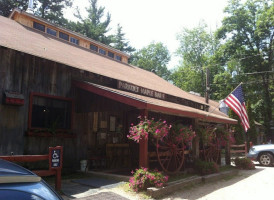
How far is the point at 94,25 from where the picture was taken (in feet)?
124

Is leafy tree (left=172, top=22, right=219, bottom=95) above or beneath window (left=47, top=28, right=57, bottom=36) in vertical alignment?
above

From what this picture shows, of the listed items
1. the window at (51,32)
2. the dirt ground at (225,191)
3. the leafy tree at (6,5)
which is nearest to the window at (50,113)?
the dirt ground at (225,191)

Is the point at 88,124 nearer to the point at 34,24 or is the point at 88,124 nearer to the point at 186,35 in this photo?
the point at 34,24

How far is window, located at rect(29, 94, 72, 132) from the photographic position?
848 centimetres

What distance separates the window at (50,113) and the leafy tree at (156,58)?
42.9 m

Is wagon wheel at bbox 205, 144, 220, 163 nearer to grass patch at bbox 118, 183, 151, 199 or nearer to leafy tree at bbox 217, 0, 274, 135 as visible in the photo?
grass patch at bbox 118, 183, 151, 199

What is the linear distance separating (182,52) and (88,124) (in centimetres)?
4023

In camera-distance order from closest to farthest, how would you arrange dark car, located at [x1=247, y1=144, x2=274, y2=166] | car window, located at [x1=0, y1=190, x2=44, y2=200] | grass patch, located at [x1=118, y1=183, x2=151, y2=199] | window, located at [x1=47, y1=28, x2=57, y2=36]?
car window, located at [x1=0, y1=190, x2=44, y2=200] < grass patch, located at [x1=118, y1=183, x2=151, y2=199] < dark car, located at [x1=247, y1=144, x2=274, y2=166] < window, located at [x1=47, y1=28, x2=57, y2=36]

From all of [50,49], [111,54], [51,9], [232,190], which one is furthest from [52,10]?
[232,190]

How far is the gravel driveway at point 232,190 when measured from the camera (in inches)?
281

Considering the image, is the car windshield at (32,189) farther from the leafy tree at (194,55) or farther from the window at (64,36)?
the leafy tree at (194,55)

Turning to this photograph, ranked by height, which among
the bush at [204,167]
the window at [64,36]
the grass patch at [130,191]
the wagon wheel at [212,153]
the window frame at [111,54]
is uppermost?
the window at [64,36]

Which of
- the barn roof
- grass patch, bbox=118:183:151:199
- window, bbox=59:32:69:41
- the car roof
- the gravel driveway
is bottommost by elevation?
the gravel driveway

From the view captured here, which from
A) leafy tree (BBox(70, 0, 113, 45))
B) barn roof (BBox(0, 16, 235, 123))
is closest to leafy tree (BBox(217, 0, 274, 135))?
leafy tree (BBox(70, 0, 113, 45))
